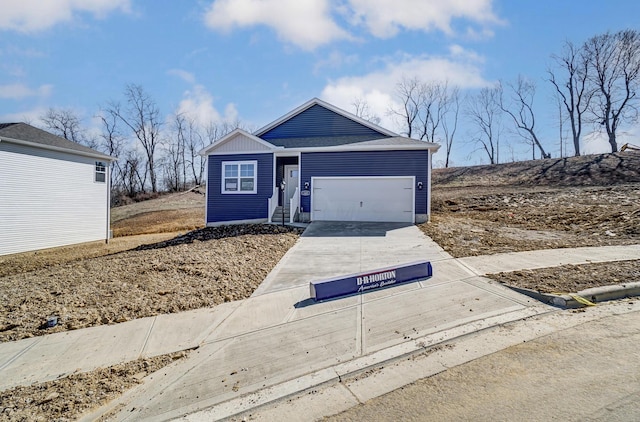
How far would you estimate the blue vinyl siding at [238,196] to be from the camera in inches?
569

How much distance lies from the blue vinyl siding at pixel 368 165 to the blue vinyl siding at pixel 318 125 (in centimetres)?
246

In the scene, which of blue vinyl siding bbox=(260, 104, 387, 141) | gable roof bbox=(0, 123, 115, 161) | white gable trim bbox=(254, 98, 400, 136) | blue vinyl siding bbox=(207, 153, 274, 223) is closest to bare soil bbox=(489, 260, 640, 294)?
blue vinyl siding bbox=(207, 153, 274, 223)

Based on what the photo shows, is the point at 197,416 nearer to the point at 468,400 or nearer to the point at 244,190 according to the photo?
the point at 468,400

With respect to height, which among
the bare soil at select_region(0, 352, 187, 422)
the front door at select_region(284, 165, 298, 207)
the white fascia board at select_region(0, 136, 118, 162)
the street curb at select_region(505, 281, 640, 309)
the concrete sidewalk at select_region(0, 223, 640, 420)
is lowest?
the bare soil at select_region(0, 352, 187, 422)

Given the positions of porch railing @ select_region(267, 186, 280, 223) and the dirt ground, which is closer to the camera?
the dirt ground

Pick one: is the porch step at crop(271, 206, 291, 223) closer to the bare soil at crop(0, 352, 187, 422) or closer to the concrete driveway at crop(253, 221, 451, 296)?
the concrete driveway at crop(253, 221, 451, 296)

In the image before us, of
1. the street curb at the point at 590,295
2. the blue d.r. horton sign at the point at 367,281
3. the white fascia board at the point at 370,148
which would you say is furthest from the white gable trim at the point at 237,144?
the street curb at the point at 590,295

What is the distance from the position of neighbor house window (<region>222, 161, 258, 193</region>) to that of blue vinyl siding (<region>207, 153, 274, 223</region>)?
18 centimetres

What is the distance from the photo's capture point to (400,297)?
5.40 metres

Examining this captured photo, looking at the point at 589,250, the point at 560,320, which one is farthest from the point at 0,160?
the point at 589,250

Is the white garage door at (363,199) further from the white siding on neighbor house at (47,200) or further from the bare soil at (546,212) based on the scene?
the white siding on neighbor house at (47,200)

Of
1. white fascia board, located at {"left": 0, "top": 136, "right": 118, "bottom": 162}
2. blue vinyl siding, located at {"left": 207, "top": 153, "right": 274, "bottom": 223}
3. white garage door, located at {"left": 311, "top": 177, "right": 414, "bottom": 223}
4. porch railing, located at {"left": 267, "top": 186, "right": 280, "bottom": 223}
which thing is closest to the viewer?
white fascia board, located at {"left": 0, "top": 136, "right": 118, "bottom": 162}

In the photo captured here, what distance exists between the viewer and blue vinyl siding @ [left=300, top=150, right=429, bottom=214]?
1337 cm

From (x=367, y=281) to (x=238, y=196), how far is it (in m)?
10.2
